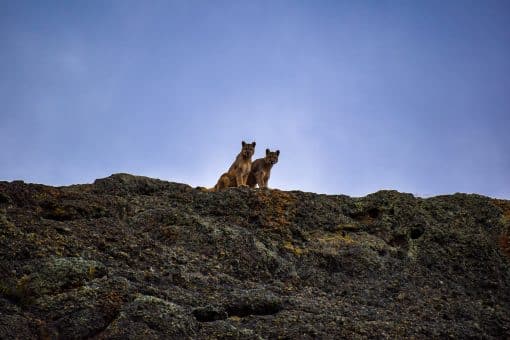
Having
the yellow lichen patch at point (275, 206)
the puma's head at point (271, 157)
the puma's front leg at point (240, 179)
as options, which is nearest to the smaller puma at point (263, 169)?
the puma's head at point (271, 157)

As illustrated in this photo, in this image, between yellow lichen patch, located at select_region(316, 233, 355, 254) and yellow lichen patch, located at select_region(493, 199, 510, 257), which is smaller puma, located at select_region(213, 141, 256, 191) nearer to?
yellow lichen patch, located at select_region(316, 233, 355, 254)

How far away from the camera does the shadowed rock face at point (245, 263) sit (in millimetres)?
9805

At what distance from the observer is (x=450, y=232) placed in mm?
15086

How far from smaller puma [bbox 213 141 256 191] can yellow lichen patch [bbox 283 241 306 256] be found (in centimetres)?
1072

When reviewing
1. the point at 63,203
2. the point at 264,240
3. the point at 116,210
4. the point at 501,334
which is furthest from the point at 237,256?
the point at 501,334

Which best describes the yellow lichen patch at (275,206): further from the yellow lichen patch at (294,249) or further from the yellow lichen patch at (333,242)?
the yellow lichen patch at (333,242)

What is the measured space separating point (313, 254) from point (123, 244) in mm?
4602

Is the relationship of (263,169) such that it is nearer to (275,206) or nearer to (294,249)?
(275,206)

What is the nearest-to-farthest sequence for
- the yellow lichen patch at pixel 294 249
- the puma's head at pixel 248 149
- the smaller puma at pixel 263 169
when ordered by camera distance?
the yellow lichen patch at pixel 294 249 → the puma's head at pixel 248 149 → the smaller puma at pixel 263 169

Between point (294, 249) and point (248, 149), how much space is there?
41.9ft

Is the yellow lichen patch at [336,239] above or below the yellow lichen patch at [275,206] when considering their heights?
below

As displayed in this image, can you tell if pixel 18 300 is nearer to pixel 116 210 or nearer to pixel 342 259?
pixel 116 210

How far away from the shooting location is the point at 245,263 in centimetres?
1277

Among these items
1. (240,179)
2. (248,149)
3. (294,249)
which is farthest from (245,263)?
(248,149)
